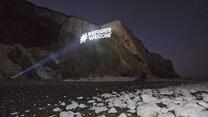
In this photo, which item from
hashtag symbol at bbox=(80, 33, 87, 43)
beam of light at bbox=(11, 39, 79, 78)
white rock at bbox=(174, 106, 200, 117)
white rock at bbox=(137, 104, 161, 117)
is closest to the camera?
white rock at bbox=(174, 106, 200, 117)

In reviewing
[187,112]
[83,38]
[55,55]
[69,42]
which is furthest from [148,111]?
[83,38]

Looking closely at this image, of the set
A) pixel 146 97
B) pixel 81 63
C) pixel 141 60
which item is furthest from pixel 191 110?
pixel 141 60

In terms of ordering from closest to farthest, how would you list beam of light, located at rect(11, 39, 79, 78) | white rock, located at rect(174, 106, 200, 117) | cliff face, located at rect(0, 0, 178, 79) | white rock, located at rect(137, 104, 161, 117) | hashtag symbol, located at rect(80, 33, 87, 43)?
white rock, located at rect(174, 106, 200, 117), white rock, located at rect(137, 104, 161, 117), beam of light, located at rect(11, 39, 79, 78), cliff face, located at rect(0, 0, 178, 79), hashtag symbol, located at rect(80, 33, 87, 43)

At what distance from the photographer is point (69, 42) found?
59.1 metres

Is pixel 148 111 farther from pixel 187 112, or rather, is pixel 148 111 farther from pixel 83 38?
pixel 83 38

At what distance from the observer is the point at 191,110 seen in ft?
19.7

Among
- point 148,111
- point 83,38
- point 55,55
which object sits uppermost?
point 83,38

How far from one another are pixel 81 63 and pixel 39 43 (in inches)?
430

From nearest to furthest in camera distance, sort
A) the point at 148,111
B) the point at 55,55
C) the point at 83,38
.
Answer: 1. the point at 148,111
2. the point at 55,55
3. the point at 83,38

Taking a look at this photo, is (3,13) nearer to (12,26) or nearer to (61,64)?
(12,26)

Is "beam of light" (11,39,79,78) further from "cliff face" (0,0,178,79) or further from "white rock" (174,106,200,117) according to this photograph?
"white rock" (174,106,200,117)

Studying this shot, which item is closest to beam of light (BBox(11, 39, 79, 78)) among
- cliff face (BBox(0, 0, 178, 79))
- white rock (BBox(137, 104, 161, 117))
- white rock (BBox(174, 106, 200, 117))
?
cliff face (BBox(0, 0, 178, 79))

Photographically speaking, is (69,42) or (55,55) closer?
(55,55)

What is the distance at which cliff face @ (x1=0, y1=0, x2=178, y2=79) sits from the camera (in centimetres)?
5047
